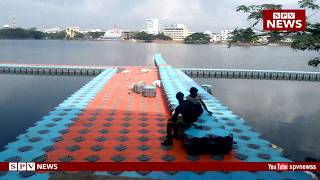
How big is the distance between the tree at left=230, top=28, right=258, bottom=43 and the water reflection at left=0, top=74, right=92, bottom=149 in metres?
15.1

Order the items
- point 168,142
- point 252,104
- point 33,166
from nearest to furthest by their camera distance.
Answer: point 33,166 < point 168,142 < point 252,104

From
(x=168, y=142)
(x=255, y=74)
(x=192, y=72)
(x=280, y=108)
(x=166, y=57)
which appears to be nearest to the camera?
(x=168, y=142)

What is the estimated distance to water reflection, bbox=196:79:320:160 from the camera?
21109mm

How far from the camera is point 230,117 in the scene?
18375 mm

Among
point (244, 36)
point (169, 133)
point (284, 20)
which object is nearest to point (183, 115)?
point (169, 133)

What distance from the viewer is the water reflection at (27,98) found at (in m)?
22.8

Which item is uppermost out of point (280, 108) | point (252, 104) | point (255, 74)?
point (255, 74)

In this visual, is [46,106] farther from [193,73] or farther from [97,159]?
[193,73]

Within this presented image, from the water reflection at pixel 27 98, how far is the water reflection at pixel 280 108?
1774cm

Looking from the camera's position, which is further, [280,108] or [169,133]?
[280,108]

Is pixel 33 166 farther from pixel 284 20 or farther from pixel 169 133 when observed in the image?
pixel 284 20

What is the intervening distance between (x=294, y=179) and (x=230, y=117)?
810cm

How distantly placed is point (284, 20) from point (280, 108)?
22.6 meters

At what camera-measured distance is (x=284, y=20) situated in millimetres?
10523
